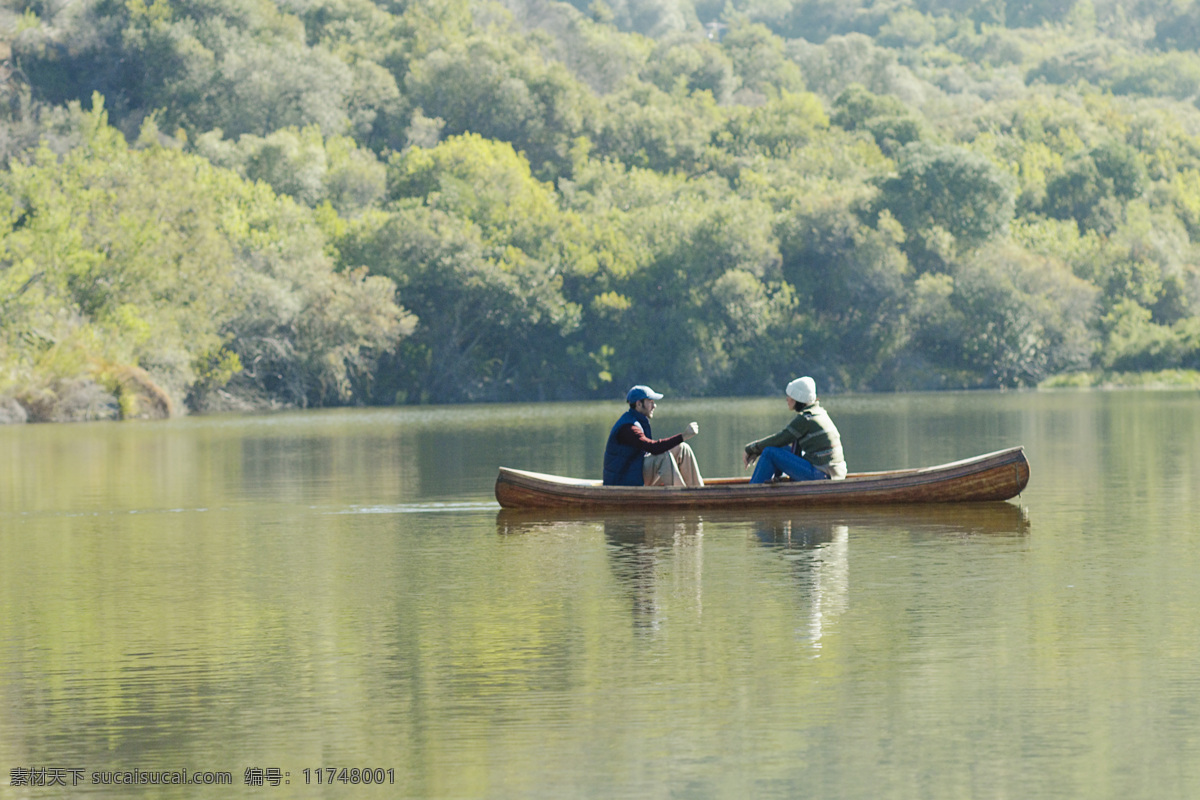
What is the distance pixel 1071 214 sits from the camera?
106 metres

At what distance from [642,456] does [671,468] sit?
409mm

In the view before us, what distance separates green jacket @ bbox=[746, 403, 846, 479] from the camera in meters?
22.6

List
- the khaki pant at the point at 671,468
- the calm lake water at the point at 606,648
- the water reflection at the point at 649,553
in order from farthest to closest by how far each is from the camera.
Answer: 1. the khaki pant at the point at 671,468
2. the water reflection at the point at 649,553
3. the calm lake water at the point at 606,648

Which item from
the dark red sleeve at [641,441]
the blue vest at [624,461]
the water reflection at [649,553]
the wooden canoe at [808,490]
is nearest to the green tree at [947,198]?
the wooden canoe at [808,490]

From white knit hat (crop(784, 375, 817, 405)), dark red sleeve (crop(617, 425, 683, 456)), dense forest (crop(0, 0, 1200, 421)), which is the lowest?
dark red sleeve (crop(617, 425, 683, 456))

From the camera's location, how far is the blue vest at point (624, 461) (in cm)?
2291

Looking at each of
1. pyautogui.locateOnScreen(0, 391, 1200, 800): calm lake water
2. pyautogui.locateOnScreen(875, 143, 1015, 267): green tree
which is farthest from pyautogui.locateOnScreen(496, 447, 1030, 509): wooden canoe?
pyautogui.locateOnScreen(875, 143, 1015, 267): green tree

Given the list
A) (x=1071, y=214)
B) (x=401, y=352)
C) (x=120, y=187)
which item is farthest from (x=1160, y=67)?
(x=120, y=187)

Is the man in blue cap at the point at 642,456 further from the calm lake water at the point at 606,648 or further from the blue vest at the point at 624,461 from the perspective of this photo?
the calm lake water at the point at 606,648

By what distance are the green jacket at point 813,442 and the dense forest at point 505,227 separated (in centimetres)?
4905

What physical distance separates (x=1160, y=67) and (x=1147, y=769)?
15626 cm

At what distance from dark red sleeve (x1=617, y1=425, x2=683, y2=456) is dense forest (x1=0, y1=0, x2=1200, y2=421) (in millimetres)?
48192

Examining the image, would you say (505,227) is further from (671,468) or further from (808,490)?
(808,490)

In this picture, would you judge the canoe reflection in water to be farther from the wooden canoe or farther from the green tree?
the green tree
